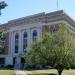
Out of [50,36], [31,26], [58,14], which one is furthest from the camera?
[31,26]

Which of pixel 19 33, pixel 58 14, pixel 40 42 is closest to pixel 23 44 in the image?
pixel 19 33

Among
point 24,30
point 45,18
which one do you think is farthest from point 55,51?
point 24,30

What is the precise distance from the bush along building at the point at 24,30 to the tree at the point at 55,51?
2855cm

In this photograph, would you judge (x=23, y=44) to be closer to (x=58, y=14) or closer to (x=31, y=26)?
(x=31, y=26)

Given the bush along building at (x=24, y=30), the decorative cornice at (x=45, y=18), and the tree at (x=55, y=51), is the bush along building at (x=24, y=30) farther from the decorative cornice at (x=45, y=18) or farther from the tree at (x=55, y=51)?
the tree at (x=55, y=51)

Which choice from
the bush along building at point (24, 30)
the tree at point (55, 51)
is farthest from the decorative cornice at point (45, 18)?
the tree at point (55, 51)

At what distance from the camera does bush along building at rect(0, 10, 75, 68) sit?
234ft

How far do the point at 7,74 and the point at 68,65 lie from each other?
29.5ft

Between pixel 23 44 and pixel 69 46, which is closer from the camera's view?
pixel 69 46

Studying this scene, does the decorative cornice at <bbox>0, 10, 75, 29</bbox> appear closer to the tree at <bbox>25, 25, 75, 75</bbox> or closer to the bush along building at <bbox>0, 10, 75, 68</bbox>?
the bush along building at <bbox>0, 10, 75, 68</bbox>

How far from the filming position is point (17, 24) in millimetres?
79562

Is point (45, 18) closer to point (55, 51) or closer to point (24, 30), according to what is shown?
point (24, 30)

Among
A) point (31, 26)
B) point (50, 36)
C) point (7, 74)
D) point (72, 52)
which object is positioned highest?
point (31, 26)

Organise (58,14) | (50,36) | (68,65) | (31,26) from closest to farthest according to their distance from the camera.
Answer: (68,65) < (50,36) < (58,14) < (31,26)
